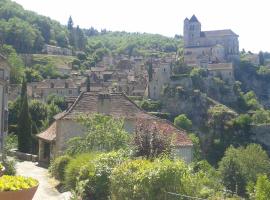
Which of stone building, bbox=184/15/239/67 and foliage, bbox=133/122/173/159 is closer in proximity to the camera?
foliage, bbox=133/122/173/159

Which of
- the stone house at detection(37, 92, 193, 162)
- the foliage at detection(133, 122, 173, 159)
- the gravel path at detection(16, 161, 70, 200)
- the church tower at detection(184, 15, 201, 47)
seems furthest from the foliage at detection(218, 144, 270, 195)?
the church tower at detection(184, 15, 201, 47)

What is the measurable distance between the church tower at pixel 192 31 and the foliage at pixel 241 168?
292 feet

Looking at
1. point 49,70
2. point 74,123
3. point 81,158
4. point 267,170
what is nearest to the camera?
point 81,158

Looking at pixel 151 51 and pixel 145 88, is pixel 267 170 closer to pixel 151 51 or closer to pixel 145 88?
pixel 145 88

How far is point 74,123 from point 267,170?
3873cm

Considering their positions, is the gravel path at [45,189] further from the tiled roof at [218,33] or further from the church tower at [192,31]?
the tiled roof at [218,33]

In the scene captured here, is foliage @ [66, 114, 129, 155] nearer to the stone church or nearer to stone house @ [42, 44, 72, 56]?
the stone church

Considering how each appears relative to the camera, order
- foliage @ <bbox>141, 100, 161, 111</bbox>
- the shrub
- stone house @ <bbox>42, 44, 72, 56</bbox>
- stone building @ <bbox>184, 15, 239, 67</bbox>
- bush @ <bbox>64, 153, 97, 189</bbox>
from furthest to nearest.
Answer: stone house @ <bbox>42, 44, 72, 56</bbox> < stone building @ <bbox>184, 15, 239, 67</bbox> < foliage @ <bbox>141, 100, 161, 111</bbox> < bush @ <bbox>64, 153, 97, 189</bbox> < the shrub

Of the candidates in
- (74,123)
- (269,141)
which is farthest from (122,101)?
(269,141)

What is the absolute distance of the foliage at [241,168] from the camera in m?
49.5

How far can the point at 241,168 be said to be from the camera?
177ft

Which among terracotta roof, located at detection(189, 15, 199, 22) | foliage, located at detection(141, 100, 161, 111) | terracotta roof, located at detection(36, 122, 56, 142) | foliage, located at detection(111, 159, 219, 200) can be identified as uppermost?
terracotta roof, located at detection(189, 15, 199, 22)

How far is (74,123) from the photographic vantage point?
22969 mm

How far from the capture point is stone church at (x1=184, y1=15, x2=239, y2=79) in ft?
450
